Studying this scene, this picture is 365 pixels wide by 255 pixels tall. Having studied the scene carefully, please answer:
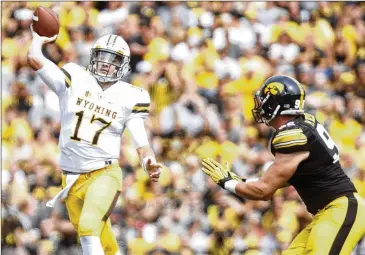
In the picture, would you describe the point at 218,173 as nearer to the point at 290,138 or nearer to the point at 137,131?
the point at 290,138

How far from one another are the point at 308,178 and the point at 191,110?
4.59 m

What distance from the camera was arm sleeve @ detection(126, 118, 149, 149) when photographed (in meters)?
6.91

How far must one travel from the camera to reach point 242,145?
10.3m

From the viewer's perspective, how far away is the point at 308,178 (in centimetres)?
598

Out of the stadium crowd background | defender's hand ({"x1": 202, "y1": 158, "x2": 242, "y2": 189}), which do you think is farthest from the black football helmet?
the stadium crowd background

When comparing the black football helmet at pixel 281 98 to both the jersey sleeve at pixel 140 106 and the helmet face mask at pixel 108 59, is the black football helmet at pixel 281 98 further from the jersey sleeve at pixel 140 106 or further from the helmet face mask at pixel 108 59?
the helmet face mask at pixel 108 59

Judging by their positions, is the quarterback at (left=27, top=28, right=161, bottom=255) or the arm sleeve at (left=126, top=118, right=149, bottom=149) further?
the arm sleeve at (left=126, top=118, right=149, bottom=149)

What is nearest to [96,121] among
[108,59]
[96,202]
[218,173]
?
[108,59]

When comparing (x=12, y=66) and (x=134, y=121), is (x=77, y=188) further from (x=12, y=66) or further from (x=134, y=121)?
(x=12, y=66)

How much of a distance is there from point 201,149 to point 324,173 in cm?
433

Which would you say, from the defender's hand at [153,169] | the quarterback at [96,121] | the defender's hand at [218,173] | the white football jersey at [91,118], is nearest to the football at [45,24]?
the quarterback at [96,121]

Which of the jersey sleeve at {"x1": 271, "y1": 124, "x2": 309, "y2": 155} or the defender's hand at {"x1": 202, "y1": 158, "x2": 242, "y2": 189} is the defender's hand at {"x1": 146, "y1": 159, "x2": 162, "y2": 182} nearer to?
the defender's hand at {"x1": 202, "y1": 158, "x2": 242, "y2": 189}

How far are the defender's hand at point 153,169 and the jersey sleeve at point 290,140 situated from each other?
1.13 meters

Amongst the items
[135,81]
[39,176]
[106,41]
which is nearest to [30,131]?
[39,176]
